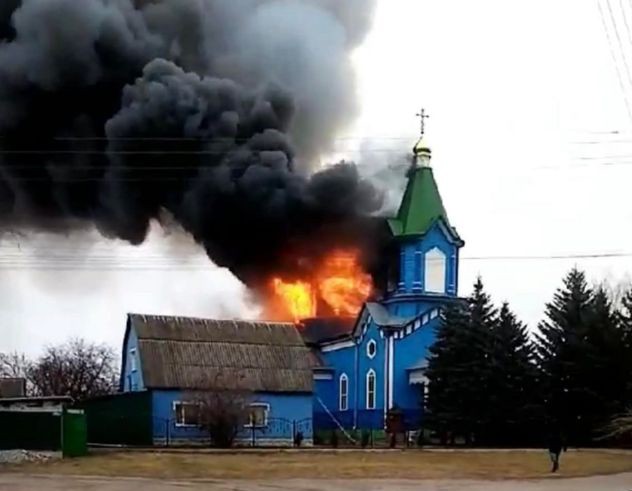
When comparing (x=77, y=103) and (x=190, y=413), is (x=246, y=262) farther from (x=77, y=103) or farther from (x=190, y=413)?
(x=77, y=103)

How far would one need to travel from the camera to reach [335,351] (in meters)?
53.4

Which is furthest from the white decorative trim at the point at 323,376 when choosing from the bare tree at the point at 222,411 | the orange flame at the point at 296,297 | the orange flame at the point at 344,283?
the bare tree at the point at 222,411

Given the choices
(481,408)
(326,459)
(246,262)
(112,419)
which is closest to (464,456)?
(326,459)

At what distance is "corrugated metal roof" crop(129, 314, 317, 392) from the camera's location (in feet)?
140

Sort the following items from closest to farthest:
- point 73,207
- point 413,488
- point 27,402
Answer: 1. point 413,488
2. point 27,402
3. point 73,207

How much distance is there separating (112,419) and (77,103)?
495 inches

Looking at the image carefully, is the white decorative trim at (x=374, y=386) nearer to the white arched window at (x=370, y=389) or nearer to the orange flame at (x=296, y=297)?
the white arched window at (x=370, y=389)

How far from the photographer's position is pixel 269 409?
144ft

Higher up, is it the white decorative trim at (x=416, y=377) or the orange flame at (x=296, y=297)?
the orange flame at (x=296, y=297)

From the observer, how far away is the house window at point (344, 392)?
52.1 meters

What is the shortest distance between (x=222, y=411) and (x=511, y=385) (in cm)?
1209

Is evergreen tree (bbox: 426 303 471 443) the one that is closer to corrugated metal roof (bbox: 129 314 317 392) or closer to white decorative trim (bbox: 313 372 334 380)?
corrugated metal roof (bbox: 129 314 317 392)

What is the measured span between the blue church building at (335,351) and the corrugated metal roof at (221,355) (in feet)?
0.15

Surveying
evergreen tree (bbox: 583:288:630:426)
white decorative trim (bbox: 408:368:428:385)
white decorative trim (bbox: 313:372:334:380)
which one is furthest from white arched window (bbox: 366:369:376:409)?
evergreen tree (bbox: 583:288:630:426)
